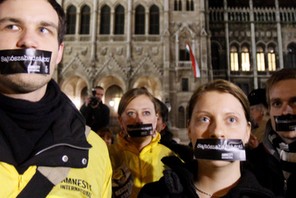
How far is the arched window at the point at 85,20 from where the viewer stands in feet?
84.1

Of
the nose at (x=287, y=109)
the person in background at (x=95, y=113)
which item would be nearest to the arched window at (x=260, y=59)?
the person in background at (x=95, y=113)

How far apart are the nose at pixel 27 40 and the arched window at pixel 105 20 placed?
24467mm

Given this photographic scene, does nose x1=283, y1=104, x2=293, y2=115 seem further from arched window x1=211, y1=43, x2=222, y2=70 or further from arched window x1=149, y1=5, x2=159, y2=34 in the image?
arched window x1=211, y1=43, x2=222, y2=70

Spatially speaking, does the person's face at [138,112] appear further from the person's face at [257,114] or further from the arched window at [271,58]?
the arched window at [271,58]

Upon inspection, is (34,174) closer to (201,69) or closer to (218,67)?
(201,69)

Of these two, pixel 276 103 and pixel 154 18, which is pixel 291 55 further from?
pixel 276 103

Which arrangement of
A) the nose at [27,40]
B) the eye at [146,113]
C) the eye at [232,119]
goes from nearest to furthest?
the nose at [27,40], the eye at [232,119], the eye at [146,113]

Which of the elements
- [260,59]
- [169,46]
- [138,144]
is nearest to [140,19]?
[169,46]

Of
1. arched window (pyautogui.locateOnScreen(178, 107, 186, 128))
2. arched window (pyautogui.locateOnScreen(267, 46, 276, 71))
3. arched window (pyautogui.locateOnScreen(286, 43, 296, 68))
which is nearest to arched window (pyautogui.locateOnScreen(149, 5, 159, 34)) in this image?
arched window (pyautogui.locateOnScreen(178, 107, 186, 128))

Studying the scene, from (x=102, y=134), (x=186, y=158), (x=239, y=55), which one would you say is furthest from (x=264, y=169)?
(x=239, y=55)

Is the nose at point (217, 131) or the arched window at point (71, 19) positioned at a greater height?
the arched window at point (71, 19)

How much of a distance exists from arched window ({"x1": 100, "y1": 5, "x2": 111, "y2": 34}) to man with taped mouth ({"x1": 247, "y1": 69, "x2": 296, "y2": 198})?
2417 centimetres

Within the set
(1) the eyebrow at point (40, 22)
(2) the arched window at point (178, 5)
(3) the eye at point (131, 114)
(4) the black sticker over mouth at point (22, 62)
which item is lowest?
(3) the eye at point (131, 114)

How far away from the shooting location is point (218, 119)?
6.34 feet
